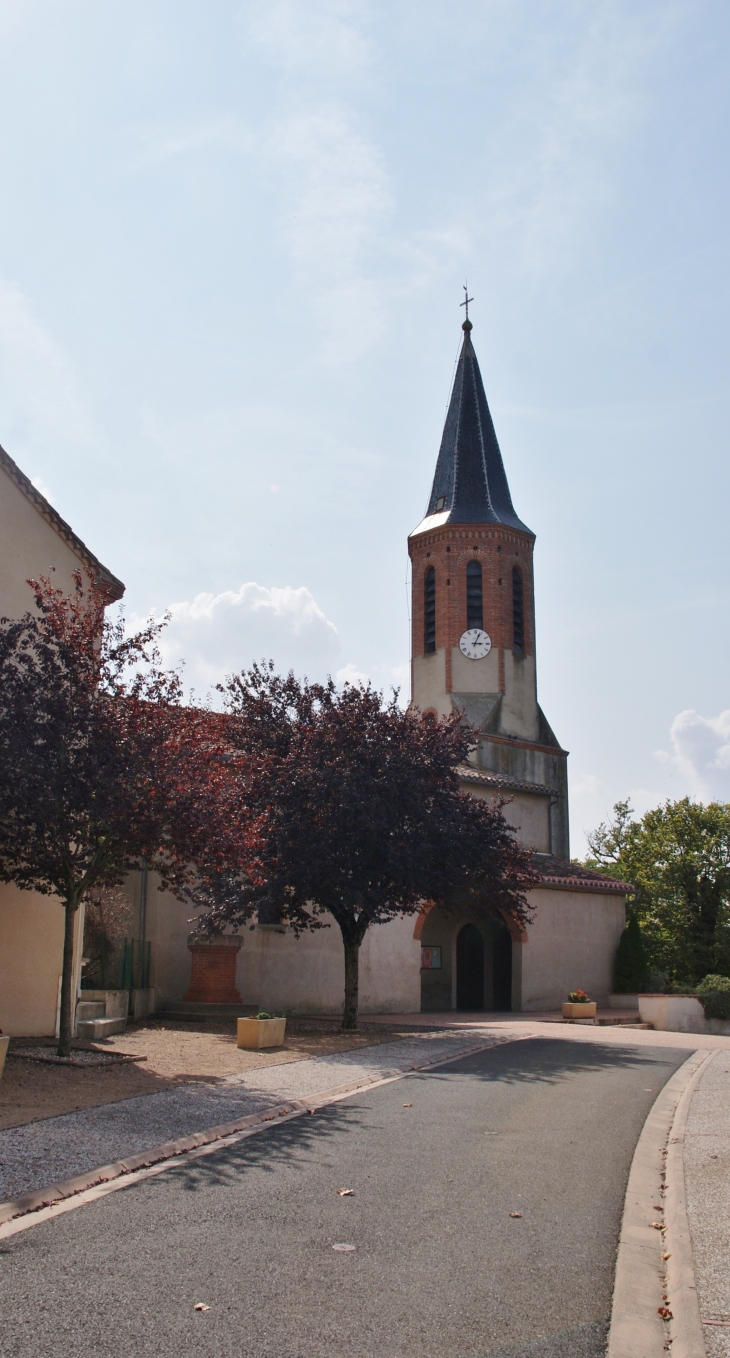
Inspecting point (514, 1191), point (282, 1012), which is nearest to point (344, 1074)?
point (514, 1191)

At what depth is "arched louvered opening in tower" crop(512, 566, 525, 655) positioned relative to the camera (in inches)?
1679

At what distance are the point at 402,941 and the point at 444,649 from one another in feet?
56.7

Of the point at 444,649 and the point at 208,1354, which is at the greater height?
the point at 444,649

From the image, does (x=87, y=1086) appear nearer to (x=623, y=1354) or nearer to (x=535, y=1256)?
(x=535, y=1256)

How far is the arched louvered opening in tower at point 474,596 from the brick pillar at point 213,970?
75.1ft

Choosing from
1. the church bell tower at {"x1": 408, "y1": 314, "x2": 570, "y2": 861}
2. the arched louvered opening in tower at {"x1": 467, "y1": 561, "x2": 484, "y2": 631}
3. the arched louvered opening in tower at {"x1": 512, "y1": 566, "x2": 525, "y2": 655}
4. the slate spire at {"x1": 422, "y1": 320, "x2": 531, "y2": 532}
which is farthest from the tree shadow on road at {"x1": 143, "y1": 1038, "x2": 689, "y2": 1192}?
the slate spire at {"x1": 422, "y1": 320, "x2": 531, "y2": 532}

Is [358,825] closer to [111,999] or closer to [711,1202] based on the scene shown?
[111,999]

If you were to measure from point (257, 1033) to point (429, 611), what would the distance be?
96.3ft

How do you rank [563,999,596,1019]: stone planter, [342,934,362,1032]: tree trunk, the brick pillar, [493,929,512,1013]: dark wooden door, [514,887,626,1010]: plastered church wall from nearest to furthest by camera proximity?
[342,934,362,1032]: tree trunk, the brick pillar, [563,999,596,1019]: stone planter, [514,887,626,1010]: plastered church wall, [493,929,512,1013]: dark wooden door

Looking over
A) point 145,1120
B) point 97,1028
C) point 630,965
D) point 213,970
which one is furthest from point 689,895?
point 145,1120

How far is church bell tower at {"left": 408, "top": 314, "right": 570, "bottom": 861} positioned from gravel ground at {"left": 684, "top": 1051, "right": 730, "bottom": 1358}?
2821cm

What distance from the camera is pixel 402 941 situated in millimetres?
26812

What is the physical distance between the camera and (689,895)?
117 feet

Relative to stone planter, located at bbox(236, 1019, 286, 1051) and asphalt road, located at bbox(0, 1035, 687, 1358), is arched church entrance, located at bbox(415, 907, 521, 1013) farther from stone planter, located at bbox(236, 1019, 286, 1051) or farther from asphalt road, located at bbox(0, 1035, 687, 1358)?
asphalt road, located at bbox(0, 1035, 687, 1358)
